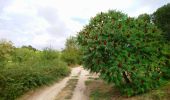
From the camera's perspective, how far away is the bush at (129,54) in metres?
16.3

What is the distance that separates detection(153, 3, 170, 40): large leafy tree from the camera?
68.3 feet

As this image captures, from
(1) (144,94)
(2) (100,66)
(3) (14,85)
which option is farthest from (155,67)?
(3) (14,85)

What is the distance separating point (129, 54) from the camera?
16.7m

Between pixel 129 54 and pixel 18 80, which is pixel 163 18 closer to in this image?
pixel 129 54

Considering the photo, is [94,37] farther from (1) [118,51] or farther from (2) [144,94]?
(2) [144,94]

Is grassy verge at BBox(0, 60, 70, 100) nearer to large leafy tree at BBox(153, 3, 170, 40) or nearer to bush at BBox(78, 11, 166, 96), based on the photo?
bush at BBox(78, 11, 166, 96)

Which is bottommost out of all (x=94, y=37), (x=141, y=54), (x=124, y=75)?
(x=124, y=75)

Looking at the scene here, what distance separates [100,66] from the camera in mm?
17484

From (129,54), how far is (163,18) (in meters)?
6.96

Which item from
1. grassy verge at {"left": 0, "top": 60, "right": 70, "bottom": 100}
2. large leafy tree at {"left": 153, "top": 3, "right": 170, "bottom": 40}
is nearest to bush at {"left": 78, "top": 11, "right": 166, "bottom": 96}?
large leafy tree at {"left": 153, "top": 3, "right": 170, "bottom": 40}

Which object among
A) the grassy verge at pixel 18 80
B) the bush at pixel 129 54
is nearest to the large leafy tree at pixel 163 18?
the bush at pixel 129 54

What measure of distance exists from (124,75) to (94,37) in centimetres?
311

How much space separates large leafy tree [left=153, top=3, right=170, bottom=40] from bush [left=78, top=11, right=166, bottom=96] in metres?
3.10

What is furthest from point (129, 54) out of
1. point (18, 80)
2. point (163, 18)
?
point (18, 80)
